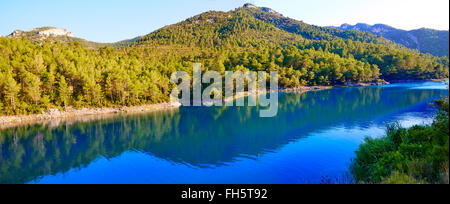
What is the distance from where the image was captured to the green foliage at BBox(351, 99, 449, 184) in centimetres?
786

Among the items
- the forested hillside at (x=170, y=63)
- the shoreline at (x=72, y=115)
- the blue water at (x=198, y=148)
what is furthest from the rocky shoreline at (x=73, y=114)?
the blue water at (x=198, y=148)

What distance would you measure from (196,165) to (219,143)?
5335 mm

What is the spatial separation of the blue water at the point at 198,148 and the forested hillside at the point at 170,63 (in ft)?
26.9

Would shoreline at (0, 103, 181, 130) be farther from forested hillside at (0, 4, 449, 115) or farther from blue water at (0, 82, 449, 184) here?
blue water at (0, 82, 449, 184)

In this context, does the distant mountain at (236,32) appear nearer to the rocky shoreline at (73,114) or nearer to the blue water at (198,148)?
the rocky shoreline at (73,114)

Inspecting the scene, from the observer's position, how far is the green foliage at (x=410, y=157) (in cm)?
786

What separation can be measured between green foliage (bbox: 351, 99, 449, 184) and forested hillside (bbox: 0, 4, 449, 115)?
19.3 metres

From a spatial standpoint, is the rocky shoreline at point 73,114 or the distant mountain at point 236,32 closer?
the rocky shoreline at point 73,114

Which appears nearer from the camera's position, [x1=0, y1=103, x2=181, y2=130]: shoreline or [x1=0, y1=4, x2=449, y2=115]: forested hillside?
[x1=0, y1=103, x2=181, y2=130]: shoreline

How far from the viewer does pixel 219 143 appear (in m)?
21.3

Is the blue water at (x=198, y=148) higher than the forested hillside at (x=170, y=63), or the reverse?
the forested hillside at (x=170, y=63)
